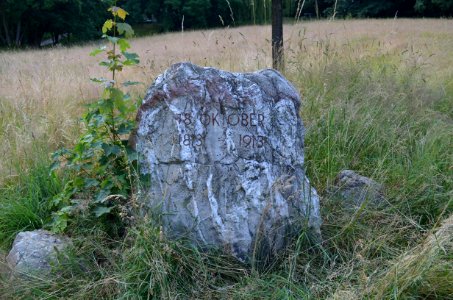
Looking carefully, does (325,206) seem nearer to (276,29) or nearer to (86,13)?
(276,29)

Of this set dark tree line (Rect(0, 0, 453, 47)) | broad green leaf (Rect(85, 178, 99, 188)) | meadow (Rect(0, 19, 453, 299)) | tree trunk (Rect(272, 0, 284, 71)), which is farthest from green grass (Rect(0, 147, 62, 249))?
dark tree line (Rect(0, 0, 453, 47))

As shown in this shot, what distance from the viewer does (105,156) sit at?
3363 millimetres

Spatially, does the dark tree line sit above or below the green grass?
above

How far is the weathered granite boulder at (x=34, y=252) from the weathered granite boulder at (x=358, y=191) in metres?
A: 1.92

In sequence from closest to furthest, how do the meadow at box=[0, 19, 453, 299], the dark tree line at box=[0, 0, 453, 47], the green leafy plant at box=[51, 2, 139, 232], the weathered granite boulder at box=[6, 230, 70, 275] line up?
the meadow at box=[0, 19, 453, 299]
the weathered granite boulder at box=[6, 230, 70, 275]
the green leafy plant at box=[51, 2, 139, 232]
the dark tree line at box=[0, 0, 453, 47]

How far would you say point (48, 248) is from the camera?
307cm

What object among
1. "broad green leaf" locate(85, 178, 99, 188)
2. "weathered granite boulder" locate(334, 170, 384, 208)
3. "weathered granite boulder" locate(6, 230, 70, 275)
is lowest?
"weathered granite boulder" locate(6, 230, 70, 275)

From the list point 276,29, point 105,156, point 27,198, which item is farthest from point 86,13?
point 105,156

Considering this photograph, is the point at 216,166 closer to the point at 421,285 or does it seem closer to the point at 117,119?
the point at 117,119

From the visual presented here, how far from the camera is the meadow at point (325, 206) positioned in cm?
275

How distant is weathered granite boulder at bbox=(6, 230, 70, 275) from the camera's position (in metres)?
2.96

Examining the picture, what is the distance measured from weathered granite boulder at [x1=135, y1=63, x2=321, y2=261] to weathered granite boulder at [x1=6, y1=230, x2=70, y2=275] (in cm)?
64

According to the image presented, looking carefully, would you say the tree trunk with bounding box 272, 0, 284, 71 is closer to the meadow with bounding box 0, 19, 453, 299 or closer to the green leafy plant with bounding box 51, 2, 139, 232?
the meadow with bounding box 0, 19, 453, 299

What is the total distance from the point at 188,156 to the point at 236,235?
→ 0.58m
